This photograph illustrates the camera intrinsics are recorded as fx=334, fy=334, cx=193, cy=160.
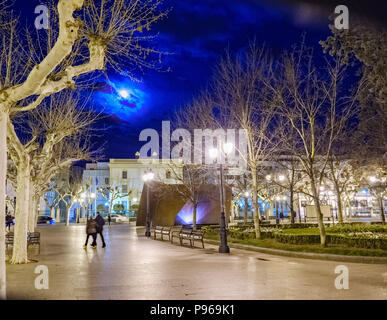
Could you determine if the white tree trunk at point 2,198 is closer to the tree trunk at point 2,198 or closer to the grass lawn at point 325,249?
the tree trunk at point 2,198

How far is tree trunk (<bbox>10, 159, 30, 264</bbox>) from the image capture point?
11.1m

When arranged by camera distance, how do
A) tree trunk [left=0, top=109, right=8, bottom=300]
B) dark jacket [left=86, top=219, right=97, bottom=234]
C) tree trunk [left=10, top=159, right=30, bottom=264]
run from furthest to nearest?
1. dark jacket [left=86, top=219, right=97, bottom=234]
2. tree trunk [left=10, top=159, right=30, bottom=264]
3. tree trunk [left=0, top=109, right=8, bottom=300]

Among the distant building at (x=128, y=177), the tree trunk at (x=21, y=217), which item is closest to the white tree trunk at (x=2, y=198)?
the tree trunk at (x=21, y=217)

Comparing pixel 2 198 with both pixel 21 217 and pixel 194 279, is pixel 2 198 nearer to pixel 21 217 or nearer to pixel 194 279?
pixel 194 279

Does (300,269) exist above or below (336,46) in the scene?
below

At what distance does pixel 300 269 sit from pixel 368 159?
15215 millimetres

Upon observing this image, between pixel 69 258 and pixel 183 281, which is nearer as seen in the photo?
pixel 183 281

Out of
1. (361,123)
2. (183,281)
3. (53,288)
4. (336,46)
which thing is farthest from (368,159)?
(53,288)

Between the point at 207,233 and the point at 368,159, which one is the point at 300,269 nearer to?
the point at 207,233

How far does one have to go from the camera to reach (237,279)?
7965 mm

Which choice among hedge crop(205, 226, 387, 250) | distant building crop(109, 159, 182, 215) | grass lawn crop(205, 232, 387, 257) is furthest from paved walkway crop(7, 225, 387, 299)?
distant building crop(109, 159, 182, 215)

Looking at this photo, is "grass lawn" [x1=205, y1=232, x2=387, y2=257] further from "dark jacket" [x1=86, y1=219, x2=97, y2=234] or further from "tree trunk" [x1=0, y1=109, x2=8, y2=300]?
"tree trunk" [x1=0, y1=109, x2=8, y2=300]

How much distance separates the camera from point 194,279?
26.3ft

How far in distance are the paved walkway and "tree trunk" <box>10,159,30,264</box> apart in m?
0.70
